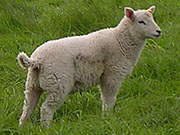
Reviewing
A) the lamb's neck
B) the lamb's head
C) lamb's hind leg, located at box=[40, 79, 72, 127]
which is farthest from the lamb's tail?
the lamb's head

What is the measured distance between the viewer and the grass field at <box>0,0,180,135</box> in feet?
14.5

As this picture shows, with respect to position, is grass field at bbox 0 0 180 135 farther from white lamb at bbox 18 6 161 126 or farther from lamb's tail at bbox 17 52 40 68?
lamb's tail at bbox 17 52 40 68

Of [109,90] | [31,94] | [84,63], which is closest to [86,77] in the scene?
[84,63]

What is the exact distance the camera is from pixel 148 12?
208 inches

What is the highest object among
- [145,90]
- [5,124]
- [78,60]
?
[78,60]

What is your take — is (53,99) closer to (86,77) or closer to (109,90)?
(86,77)

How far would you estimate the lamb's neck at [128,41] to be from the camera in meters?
5.23

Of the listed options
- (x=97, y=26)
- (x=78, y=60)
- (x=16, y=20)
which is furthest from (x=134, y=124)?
(x=16, y=20)

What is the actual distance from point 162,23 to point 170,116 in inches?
123

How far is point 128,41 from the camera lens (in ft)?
17.4

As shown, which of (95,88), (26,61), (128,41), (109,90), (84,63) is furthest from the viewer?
(95,88)

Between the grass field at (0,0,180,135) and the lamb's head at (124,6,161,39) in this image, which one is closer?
the grass field at (0,0,180,135)

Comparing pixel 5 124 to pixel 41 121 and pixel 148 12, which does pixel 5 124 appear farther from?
pixel 148 12

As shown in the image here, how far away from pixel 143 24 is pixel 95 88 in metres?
1.09
